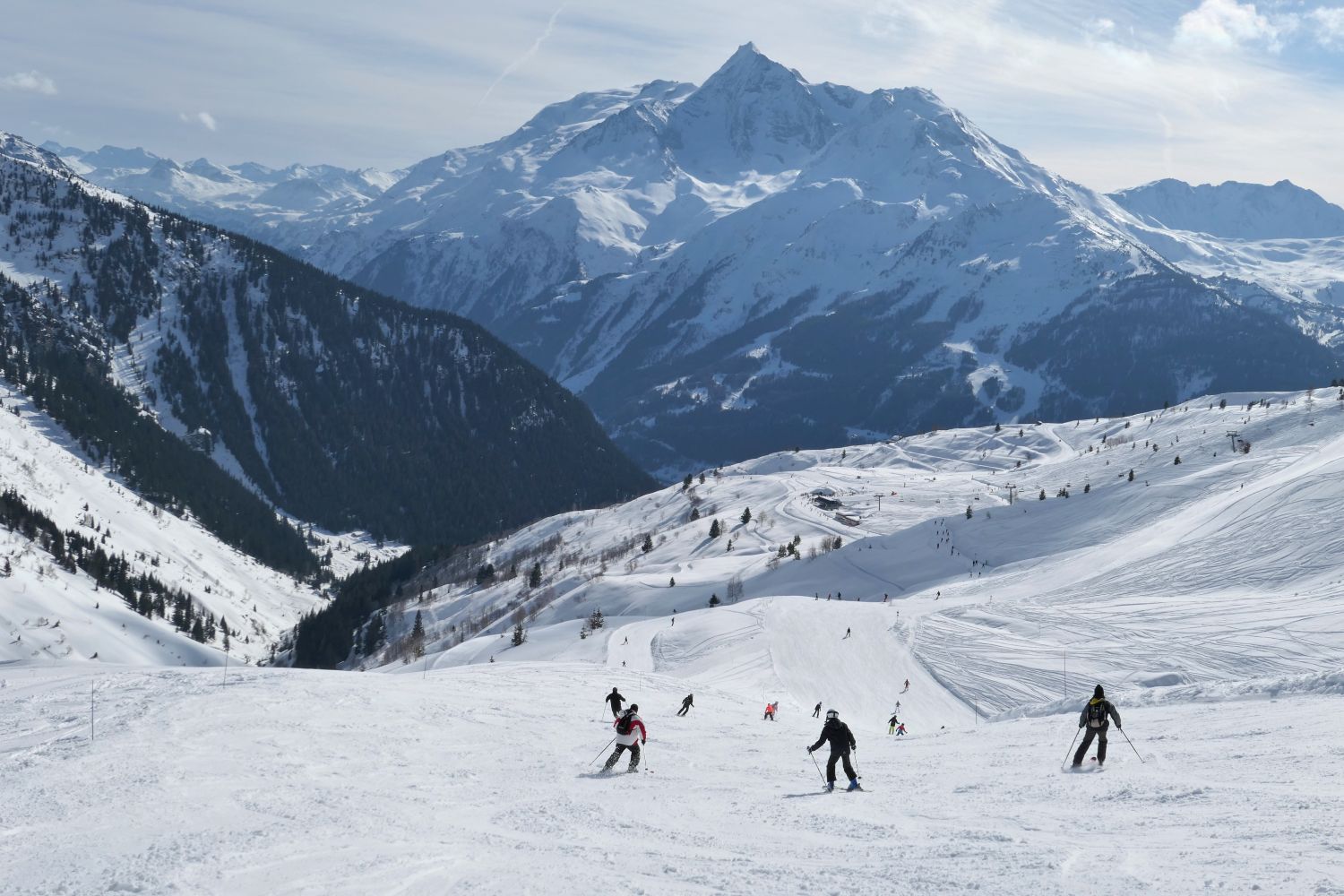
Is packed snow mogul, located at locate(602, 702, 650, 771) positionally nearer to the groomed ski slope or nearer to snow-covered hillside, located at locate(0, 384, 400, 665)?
the groomed ski slope

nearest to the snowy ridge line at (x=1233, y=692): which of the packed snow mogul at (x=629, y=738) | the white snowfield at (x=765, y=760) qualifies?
the white snowfield at (x=765, y=760)

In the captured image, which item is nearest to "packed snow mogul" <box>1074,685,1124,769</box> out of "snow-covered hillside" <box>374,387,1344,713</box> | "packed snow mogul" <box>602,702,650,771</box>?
"packed snow mogul" <box>602,702,650,771</box>

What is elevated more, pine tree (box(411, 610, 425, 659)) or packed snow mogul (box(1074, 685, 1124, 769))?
packed snow mogul (box(1074, 685, 1124, 769))

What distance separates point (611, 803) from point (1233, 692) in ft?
78.4

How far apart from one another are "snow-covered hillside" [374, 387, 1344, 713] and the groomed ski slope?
2644 centimetres

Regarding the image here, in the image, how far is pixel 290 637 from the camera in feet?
599

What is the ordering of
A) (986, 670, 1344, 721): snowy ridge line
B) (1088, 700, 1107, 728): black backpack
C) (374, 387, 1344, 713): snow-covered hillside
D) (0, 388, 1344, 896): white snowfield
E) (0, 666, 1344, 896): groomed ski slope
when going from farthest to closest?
1. (374, 387, 1344, 713): snow-covered hillside
2. (986, 670, 1344, 721): snowy ridge line
3. (1088, 700, 1107, 728): black backpack
4. (0, 388, 1344, 896): white snowfield
5. (0, 666, 1344, 896): groomed ski slope

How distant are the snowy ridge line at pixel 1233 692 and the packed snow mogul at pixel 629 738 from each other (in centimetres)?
1853

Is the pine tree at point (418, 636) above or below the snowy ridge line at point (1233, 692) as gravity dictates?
below

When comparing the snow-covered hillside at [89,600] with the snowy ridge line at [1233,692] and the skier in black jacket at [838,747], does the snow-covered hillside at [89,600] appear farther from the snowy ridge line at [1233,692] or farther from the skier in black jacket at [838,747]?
the skier in black jacket at [838,747]

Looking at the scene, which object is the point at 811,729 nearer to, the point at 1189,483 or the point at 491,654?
the point at 491,654

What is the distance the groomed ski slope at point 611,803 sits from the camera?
16781 millimetres

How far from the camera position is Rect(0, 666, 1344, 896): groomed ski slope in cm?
1678

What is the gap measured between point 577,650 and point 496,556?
10945 cm
